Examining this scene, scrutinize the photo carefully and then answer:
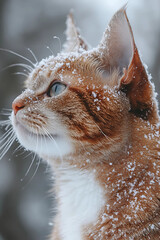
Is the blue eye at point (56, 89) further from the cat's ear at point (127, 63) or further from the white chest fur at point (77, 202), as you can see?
the white chest fur at point (77, 202)

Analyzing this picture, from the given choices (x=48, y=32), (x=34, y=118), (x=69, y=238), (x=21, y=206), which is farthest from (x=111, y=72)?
(x=21, y=206)

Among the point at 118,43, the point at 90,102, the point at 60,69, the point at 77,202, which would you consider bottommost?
the point at 77,202

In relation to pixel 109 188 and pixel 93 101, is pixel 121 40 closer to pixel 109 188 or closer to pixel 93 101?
pixel 93 101

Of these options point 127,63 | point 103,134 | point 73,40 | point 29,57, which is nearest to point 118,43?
point 127,63

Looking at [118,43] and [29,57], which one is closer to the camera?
[118,43]

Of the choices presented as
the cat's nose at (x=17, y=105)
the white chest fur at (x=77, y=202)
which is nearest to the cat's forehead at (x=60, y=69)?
the cat's nose at (x=17, y=105)

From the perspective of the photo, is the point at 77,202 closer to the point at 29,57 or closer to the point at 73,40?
the point at 73,40

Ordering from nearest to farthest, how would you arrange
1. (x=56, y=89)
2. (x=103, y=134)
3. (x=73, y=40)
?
(x=103, y=134) < (x=56, y=89) < (x=73, y=40)
